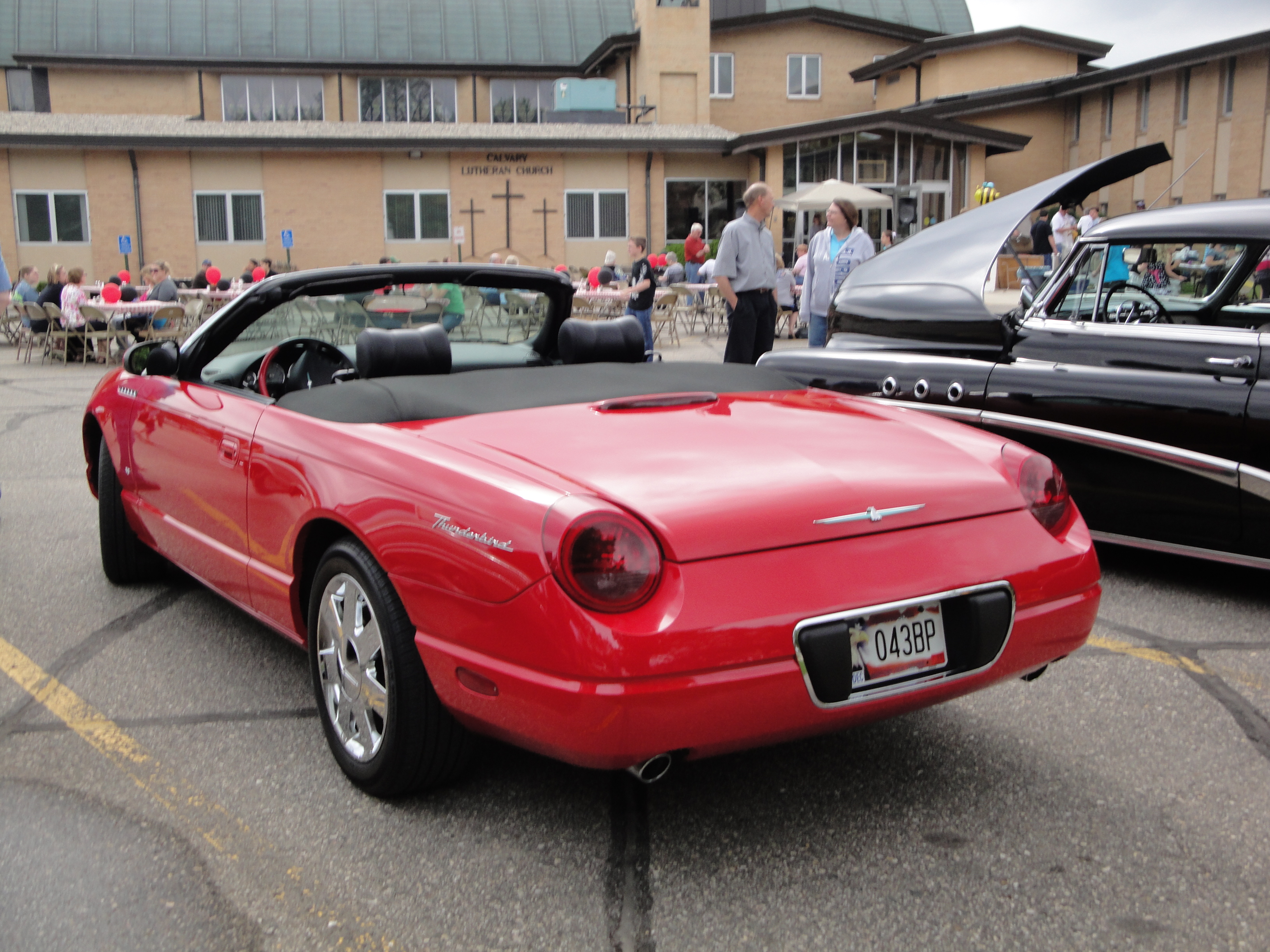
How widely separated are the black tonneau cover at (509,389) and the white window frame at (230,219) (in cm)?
3099

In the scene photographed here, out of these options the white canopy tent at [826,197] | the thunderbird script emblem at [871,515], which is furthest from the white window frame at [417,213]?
the thunderbird script emblem at [871,515]

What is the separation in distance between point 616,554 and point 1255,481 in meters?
3.13

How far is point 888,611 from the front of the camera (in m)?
2.51

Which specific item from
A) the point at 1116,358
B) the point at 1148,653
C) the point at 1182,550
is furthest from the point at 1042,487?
the point at 1116,358

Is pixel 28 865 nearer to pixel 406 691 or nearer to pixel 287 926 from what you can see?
pixel 287 926

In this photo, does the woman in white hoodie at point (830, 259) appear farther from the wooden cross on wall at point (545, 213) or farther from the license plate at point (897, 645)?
the wooden cross on wall at point (545, 213)

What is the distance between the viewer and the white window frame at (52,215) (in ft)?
102

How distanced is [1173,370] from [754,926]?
336 cm

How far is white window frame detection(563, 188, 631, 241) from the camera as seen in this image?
1321 inches

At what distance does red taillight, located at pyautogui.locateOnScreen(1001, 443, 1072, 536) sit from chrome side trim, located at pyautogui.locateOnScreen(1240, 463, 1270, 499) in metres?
1.78

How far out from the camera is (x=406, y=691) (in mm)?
2705

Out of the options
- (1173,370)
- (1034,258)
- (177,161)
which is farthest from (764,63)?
(1173,370)

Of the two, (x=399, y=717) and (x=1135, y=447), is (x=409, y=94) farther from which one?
(x=399, y=717)

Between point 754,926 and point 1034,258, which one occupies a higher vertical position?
point 1034,258
